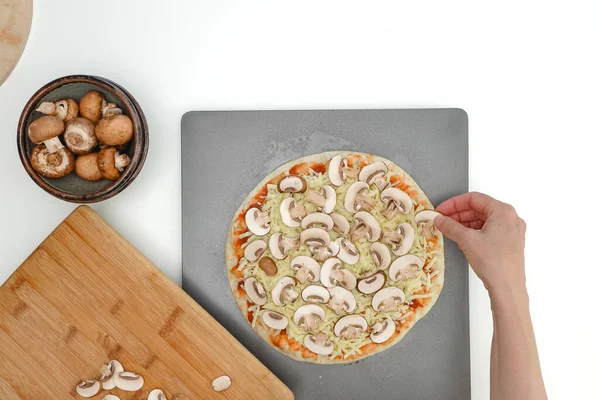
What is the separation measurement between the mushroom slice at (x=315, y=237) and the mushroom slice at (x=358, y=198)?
0.12 m

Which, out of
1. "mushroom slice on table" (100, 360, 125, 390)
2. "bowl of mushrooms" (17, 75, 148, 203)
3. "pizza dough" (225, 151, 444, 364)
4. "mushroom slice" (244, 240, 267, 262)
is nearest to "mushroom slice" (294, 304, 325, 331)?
"pizza dough" (225, 151, 444, 364)

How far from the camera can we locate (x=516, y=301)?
5.08ft

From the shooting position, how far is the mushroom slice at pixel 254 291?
1.71 metres

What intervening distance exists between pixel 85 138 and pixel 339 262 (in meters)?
0.91

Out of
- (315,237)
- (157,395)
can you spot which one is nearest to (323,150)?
(315,237)

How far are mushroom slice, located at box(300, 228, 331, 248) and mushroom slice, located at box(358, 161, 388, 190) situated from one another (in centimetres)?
22

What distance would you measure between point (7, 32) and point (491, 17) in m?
1.68

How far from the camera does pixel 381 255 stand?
5.57ft

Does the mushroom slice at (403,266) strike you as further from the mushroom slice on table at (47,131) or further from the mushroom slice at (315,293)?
the mushroom slice on table at (47,131)

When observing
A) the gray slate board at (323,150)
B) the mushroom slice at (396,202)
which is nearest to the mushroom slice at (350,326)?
the gray slate board at (323,150)

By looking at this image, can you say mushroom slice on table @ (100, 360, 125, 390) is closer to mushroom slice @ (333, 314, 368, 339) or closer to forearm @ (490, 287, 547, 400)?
mushroom slice @ (333, 314, 368, 339)

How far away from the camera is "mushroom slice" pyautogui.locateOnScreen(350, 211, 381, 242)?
1.70 meters

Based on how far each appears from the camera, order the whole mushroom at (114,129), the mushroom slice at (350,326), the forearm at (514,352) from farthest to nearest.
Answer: the mushroom slice at (350,326)
the whole mushroom at (114,129)
the forearm at (514,352)

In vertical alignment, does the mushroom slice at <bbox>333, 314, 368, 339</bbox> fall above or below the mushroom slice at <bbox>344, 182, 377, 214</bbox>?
below
